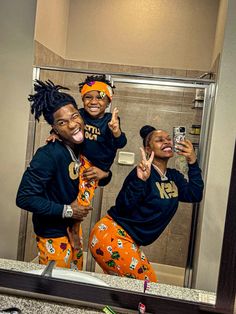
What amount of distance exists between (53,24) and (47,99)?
274 mm

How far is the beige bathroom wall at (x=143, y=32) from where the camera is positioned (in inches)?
49.5

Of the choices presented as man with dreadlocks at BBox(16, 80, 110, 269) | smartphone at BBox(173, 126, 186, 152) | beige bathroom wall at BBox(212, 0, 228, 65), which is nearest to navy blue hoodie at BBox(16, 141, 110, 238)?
man with dreadlocks at BBox(16, 80, 110, 269)

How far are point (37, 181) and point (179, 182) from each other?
433 mm

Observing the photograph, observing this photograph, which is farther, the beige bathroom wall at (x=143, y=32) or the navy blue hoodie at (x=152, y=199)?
the beige bathroom wall at (x=143, y=32)

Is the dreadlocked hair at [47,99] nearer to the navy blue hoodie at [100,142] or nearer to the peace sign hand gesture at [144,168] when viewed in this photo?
the navy blue hoodie at [100,142]

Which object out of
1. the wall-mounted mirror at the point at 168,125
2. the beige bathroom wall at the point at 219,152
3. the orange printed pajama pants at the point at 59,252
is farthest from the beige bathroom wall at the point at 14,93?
the beige bathroom wall at the point at 219,152

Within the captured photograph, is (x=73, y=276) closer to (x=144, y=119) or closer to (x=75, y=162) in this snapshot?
(x=75, y=162)

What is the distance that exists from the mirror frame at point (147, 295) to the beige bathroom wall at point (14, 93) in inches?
8.3

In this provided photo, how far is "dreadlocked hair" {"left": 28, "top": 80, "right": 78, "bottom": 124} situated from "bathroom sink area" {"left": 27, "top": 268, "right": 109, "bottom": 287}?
434 mm

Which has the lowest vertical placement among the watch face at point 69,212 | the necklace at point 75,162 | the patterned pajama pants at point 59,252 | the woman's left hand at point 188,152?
the patterned pajama pants at point 59,252

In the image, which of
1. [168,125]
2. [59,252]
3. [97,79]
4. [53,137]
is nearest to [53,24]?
[97,79]

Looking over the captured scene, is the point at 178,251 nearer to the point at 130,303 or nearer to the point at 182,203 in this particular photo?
the point at 182,203

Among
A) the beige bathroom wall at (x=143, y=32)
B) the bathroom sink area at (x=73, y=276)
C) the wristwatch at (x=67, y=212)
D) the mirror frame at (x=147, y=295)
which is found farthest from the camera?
the beige bathroom wall at (x=143, y=32)

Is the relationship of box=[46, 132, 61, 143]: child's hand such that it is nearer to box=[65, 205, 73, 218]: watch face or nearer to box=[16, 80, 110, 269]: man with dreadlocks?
box=[16, 80, 110, 269]: man with dreadlocks
